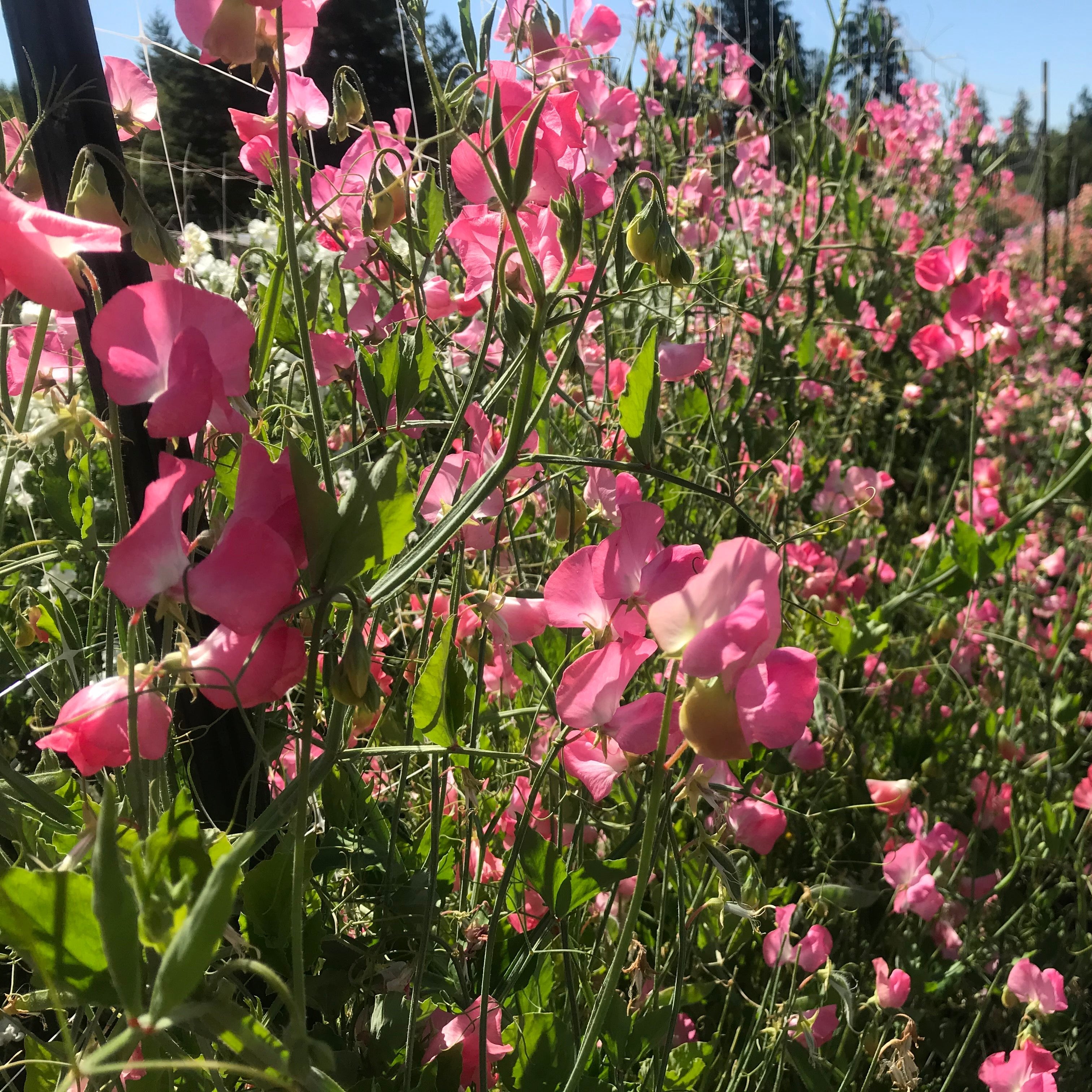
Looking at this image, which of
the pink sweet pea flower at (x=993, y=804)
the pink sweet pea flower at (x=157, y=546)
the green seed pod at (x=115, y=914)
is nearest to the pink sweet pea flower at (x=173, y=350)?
the pink sweet pea flower at (x=157, y=546)

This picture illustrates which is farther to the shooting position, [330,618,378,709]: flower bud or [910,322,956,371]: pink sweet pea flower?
[910,322,956,371]: pink sweet pea flower

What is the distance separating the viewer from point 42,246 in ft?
1.04

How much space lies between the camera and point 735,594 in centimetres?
35

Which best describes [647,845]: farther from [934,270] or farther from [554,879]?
[934,270]

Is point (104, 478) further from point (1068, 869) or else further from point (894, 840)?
point (1068, 869)

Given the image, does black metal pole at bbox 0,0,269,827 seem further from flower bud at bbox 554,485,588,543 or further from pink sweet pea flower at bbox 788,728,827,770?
pink sweet pea flower at bbox 788,728,827,770

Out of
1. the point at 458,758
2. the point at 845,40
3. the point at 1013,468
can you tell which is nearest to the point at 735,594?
the point at 458,758

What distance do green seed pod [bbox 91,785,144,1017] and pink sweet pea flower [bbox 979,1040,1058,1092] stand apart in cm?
81

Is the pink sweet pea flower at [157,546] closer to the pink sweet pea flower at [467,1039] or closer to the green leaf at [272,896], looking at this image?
the green leaf at [272,896]

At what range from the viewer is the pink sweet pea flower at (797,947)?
31.4 inches

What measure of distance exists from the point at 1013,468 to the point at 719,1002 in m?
1.84

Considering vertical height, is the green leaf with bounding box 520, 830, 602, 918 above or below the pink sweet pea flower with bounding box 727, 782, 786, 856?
above

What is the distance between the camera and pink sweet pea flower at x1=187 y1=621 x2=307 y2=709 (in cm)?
34

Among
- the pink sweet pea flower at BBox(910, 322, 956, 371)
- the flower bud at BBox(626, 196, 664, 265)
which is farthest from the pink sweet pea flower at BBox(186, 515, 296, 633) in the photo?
the pink sweet pea flower at BBox(910, 322, 956, 371)
